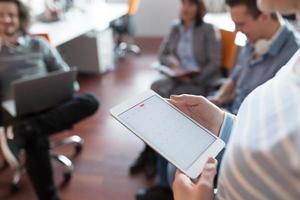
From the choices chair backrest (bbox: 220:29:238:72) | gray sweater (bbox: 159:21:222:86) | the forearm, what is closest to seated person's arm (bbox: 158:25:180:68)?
gray sweater (bbox: 159:21:222:86)

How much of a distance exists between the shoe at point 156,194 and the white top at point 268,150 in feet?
4.06

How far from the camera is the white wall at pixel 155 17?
16.4 feet

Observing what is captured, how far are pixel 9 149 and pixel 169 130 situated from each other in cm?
121

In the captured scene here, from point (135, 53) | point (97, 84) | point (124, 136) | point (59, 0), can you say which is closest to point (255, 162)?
point (124, 136)

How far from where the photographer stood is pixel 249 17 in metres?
1.62

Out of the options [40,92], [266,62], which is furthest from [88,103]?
[266,62]

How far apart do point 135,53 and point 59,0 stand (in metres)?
1.22

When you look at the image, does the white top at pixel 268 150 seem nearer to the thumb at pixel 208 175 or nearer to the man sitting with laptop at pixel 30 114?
the thumb at pixel 208 175

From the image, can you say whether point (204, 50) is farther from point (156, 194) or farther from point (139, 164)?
point (156, 194)

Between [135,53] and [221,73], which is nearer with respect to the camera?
[221,73]

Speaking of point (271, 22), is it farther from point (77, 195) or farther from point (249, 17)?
point (77, 195)

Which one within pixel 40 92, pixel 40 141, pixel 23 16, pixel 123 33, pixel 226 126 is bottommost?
pixel 123 33

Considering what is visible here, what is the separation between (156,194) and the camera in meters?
1.87

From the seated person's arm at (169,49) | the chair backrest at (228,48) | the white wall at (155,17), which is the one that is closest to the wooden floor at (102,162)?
the seated person's arm at (169,49)
